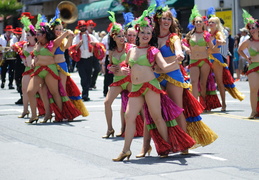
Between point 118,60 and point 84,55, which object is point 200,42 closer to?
point 118,60

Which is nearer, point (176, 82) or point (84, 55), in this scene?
point (176, 82)

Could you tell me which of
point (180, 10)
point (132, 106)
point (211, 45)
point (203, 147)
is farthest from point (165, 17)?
point (180, 10)

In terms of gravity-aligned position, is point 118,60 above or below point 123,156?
above

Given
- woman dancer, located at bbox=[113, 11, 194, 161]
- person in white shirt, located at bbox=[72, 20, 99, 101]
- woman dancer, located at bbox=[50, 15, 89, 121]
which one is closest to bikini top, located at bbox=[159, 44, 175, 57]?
woman dancer, located at bbox=[113, 11, 194, 161]

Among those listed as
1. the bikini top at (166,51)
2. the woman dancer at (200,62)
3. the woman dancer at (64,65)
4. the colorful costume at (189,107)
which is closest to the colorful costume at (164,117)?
the colorful costume at (189,107)

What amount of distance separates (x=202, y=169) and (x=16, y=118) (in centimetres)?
663

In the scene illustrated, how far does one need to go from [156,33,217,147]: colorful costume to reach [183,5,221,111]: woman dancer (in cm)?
443

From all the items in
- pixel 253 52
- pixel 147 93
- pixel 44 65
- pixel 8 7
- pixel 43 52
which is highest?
pixel 8 7

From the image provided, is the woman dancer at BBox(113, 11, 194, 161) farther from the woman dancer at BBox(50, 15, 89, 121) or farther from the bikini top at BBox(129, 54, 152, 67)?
the woman dancer at BBox(50, 15, 89, 121)

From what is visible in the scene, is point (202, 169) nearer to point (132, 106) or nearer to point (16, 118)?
point (132, 106)

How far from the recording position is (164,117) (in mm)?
8289

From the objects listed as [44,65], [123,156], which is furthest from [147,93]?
[44,65]

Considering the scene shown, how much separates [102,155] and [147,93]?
3.62 ft

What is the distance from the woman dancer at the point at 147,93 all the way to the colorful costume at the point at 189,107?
33cm
